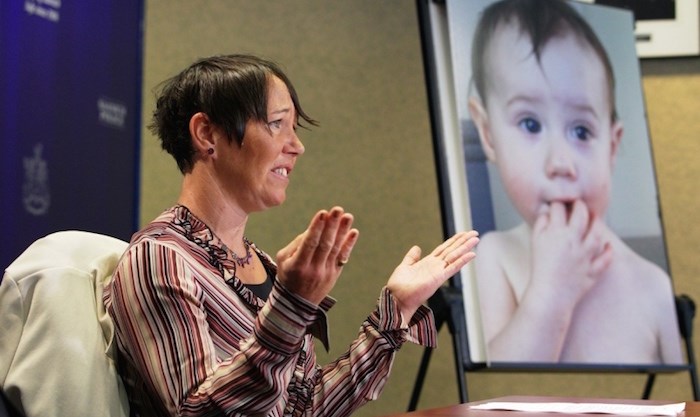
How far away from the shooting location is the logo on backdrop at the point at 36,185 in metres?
2.40

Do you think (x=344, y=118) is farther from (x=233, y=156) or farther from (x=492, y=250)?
(x=233, y=156)

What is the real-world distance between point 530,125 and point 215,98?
62.3 inches

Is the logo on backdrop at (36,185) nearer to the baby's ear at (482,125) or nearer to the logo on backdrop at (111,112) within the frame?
the logo on backdrop at (111,112)

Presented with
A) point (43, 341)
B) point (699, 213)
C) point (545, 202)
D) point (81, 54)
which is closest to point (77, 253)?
point (43, 341)

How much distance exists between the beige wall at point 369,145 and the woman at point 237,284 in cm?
236

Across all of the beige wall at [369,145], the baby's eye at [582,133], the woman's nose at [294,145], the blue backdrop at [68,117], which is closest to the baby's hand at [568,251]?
the baby's eye at [582,133]

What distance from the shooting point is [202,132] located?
4.63 ft

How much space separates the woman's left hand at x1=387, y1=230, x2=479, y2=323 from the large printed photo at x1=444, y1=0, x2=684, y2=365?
3.80 feet

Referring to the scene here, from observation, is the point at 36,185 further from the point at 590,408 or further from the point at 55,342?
the point at 590,408

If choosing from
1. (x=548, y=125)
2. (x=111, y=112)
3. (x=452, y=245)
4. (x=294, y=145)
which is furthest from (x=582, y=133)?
(x=294, y=145)

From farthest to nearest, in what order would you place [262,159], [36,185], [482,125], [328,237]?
Result: [482,125]
[36,185]
[262,159]
[328,237]

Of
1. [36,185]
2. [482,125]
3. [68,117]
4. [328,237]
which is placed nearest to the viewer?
[328,237]

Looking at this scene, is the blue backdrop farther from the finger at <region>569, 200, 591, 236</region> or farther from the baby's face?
the finger at <region>569, 200, 591, 236</region>

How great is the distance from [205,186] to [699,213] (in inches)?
113
